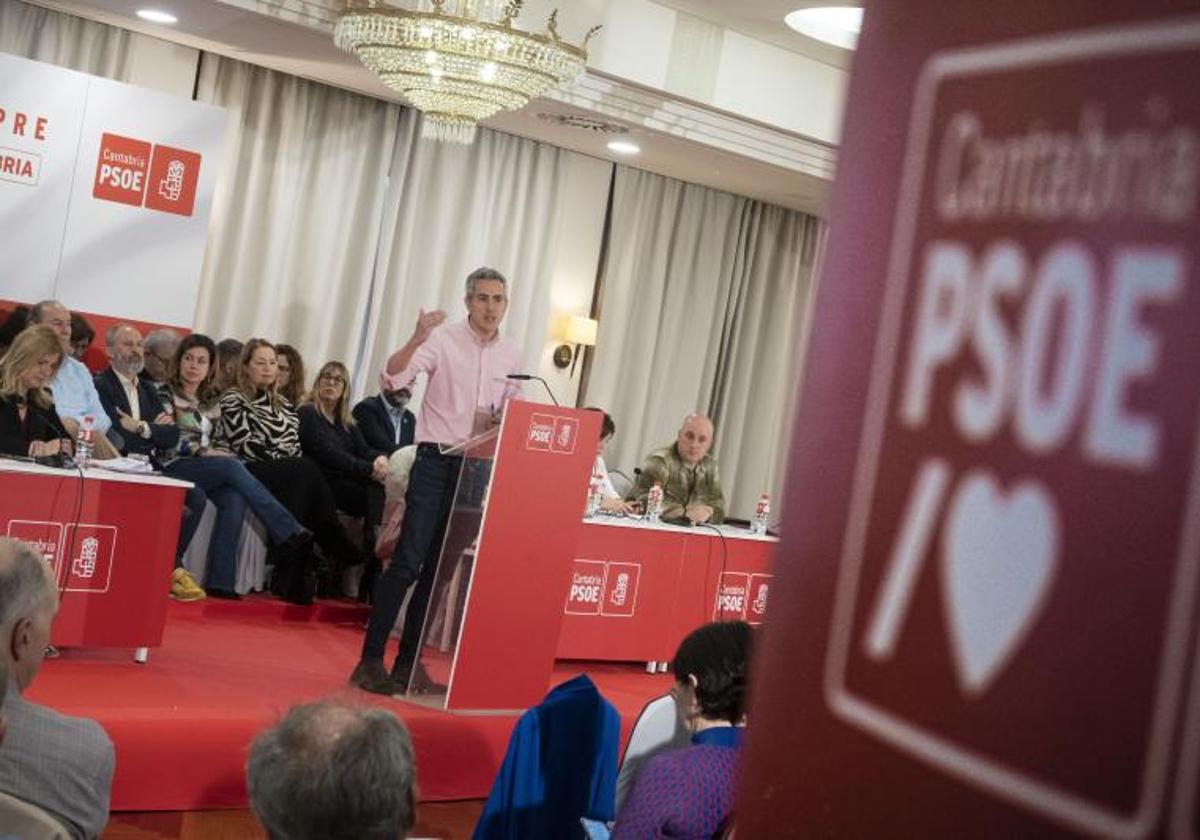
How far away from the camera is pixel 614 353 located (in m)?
10.3

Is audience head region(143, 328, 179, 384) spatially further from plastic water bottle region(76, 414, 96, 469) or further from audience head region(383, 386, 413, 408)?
plastic water bottle region(76, 414, 96, 469)

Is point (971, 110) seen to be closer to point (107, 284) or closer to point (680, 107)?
point (107, 284)

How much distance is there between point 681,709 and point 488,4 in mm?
4275

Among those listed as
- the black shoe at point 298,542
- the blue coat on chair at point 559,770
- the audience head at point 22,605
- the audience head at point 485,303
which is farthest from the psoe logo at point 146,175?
the audience head at point 22,605

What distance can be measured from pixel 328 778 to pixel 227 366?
5176 millimetres

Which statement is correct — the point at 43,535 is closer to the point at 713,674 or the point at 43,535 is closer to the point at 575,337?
the point at 713,674

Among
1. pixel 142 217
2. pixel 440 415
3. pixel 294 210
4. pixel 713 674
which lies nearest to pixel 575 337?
pixel 294 210

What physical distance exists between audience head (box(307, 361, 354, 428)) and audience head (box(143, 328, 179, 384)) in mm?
708

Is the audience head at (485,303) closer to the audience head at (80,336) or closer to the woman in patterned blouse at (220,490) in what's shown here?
the woman in patterned blouse at (220,490)

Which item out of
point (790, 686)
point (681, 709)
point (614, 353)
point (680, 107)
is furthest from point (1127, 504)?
point (614, 353)

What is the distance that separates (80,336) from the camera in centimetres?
676

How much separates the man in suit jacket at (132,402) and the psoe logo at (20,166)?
34.4 inches

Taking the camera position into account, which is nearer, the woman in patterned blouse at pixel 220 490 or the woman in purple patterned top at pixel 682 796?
the woman in purple patterned top at pixel 682 796

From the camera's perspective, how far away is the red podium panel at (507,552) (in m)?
4.82
